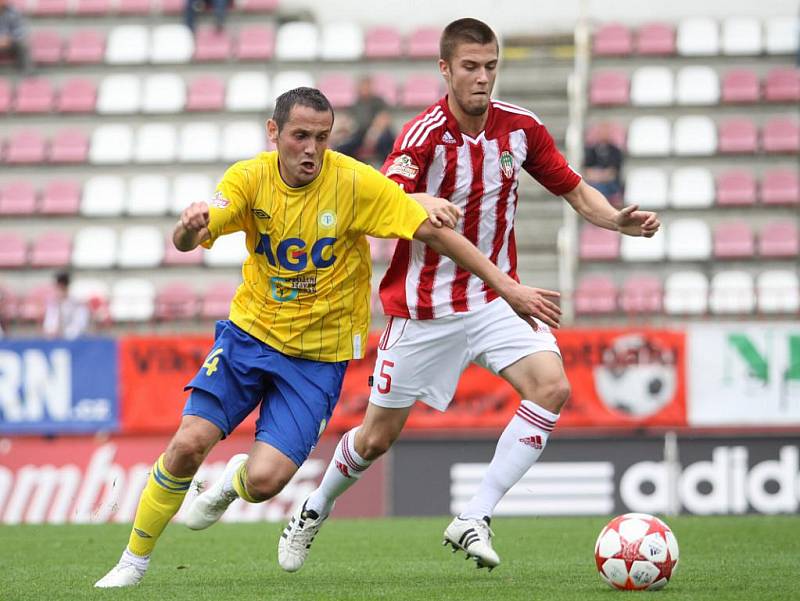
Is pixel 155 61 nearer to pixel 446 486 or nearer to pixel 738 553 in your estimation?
pixel 446 486

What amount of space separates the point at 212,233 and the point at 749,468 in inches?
331

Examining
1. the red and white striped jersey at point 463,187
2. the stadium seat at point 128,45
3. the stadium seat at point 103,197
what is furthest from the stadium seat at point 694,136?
the red and white striped jersey at point 463,187

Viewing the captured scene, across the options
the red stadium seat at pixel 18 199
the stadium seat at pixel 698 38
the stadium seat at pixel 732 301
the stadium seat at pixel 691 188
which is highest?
the stadium seat at pixel 698 38

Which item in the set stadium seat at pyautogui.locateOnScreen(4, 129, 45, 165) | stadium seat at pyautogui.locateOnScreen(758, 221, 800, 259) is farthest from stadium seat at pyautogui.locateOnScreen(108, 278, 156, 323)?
stadium seat at pyautogui.locateOnScreen(758, 221, 800, 259)

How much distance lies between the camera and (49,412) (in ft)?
44.9

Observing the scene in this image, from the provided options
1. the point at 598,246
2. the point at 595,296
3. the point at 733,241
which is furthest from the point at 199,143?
the point at 733,241

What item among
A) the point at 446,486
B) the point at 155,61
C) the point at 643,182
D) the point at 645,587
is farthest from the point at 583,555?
the point at 155,61

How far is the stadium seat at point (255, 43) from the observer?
67.7 ft

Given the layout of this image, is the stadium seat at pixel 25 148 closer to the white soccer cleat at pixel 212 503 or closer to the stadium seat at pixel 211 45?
the stadium seat at pixel 211 45

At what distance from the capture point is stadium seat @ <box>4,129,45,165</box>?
20.0 meters

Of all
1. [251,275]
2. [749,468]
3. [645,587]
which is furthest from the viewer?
[749,468]

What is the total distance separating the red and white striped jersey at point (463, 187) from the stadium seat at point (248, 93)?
42.5 feet

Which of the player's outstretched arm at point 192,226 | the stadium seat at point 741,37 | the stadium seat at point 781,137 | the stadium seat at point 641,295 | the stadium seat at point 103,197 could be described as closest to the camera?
the player's outstretched arm at point 192,226

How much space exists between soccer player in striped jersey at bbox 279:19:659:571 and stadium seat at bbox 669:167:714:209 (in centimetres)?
1116
